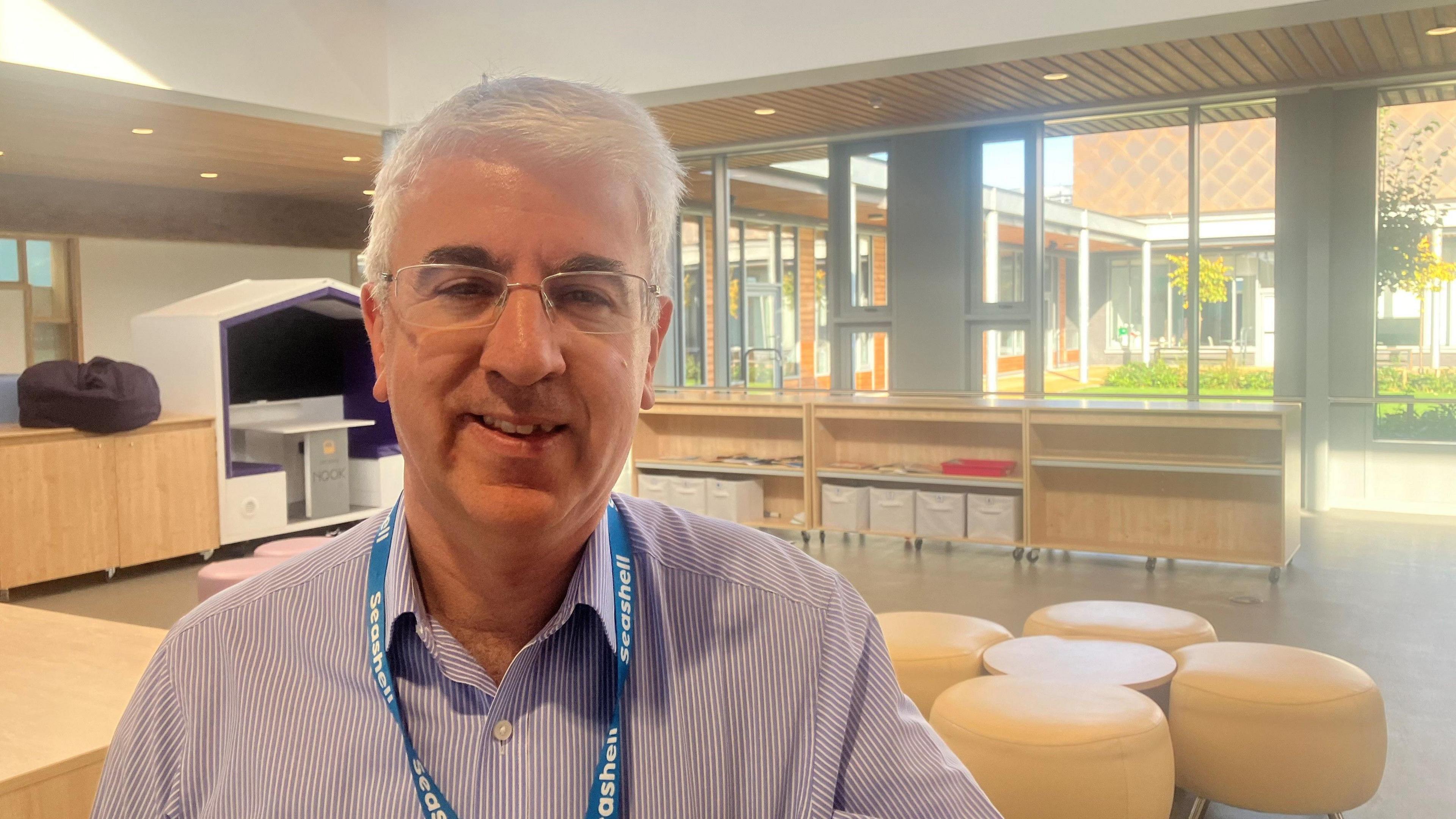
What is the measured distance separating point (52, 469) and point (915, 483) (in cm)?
535

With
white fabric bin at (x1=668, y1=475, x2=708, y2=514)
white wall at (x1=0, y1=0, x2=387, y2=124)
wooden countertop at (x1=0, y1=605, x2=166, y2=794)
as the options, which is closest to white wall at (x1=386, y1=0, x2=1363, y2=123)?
white wall at (x1=0, y1=0, x2=387, y2=124)

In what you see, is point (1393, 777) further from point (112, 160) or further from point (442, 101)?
point (112, 160)

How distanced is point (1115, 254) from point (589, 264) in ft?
30.6

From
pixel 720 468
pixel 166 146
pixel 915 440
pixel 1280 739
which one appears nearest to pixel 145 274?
pixel 166 146

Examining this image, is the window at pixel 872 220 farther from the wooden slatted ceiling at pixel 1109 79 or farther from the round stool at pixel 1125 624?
the round stool at pixel 1125 624

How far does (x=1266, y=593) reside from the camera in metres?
6.16

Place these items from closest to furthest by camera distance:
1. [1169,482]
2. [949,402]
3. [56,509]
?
[56,509] → [1169,482] → [949,402]

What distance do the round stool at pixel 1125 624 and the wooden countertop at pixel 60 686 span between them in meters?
2.85

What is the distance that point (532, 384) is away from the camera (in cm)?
104

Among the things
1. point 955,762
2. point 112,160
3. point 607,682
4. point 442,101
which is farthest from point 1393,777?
point 112,160

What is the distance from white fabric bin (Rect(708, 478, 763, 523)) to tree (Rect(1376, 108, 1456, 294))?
16.6 ft

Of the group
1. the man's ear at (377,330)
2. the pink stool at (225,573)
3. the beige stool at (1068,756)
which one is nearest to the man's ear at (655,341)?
the man's ear at (377,330)

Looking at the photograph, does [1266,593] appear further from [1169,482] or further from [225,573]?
[225,573]


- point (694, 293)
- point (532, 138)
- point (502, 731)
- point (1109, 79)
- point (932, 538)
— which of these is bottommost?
point (932, 538)
